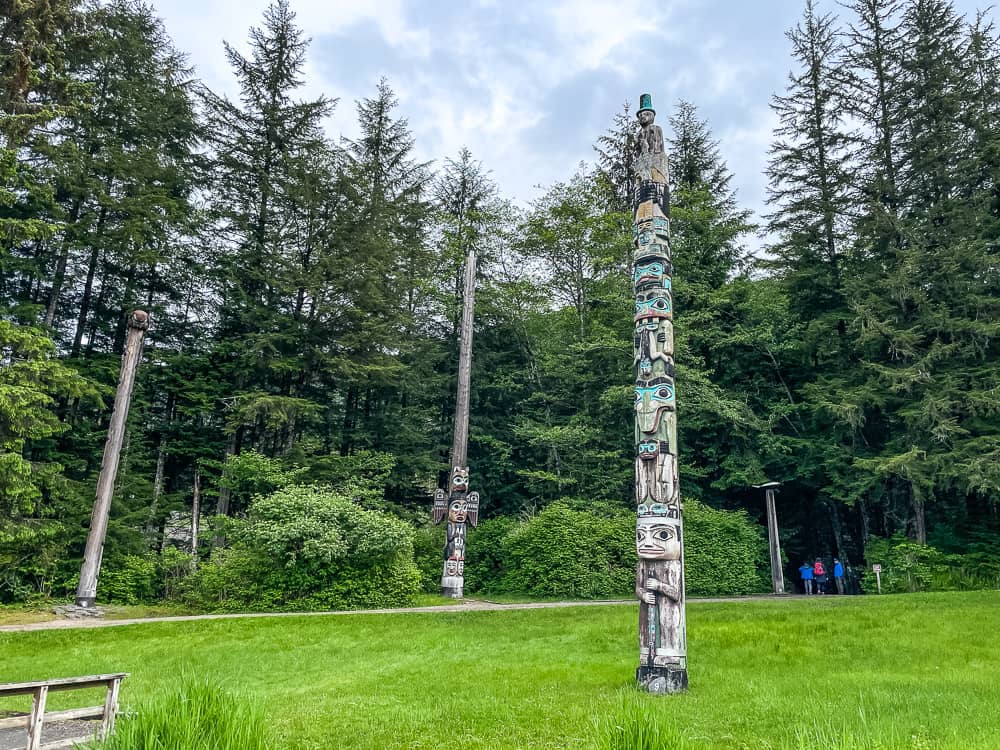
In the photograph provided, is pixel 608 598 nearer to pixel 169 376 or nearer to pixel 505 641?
pixel 505 641

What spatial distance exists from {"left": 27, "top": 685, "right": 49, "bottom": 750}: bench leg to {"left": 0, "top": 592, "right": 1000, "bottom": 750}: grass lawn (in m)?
0.91

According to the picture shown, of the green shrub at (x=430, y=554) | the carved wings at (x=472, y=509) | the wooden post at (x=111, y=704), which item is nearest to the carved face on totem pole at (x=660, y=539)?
the wooden post at (x=111, y=704)

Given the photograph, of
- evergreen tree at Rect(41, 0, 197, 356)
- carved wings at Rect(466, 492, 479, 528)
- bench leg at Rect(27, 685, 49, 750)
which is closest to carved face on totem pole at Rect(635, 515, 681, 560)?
bench leg at Rect(27, 685, 49, 750)

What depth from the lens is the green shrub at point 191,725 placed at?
2955mm

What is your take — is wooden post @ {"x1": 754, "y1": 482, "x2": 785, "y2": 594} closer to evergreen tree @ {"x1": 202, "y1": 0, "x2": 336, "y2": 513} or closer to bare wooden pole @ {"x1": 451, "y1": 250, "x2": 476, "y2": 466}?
bare wooden pole @ {"x1": 451, "y1": 250, "x2": 476, "y2": 466}

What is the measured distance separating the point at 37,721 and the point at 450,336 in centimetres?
2125

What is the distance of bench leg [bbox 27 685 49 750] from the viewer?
12.1ft

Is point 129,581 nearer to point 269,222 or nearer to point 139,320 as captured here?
point 139,320

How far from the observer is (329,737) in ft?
16.4

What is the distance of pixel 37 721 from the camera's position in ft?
12.3

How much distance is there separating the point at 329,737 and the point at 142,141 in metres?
19.6

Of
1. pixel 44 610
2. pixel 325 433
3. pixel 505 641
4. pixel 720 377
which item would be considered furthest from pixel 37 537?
pixel 720 377

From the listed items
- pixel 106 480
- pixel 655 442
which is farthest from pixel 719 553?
pixel 106 480

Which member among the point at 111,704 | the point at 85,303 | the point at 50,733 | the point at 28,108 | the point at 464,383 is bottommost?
the point at 50,733
